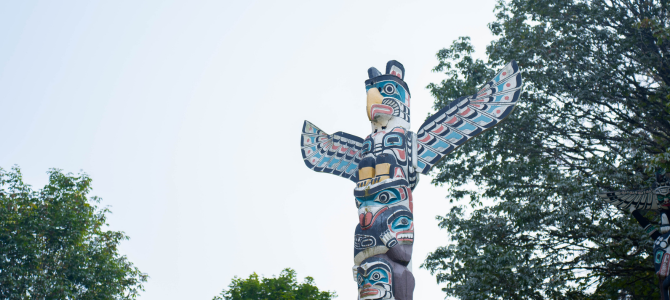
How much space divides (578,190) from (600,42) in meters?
3.28

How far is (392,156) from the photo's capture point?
8266mm

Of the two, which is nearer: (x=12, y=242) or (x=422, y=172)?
(x=422, y=172)

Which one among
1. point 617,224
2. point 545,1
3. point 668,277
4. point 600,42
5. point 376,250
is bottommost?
point 668,277

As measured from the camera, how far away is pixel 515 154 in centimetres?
1223

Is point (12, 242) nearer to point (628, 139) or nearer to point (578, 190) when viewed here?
point (578, 190)

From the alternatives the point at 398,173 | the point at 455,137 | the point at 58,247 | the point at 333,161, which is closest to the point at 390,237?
the point at 398,173

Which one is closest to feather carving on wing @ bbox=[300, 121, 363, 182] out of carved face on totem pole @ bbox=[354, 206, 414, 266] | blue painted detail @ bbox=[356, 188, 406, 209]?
blue painted detail @ bbox=[356, 188, 406, 209]

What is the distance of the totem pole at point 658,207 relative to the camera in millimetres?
7328

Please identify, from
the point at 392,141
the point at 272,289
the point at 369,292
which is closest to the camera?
the point at 369,292

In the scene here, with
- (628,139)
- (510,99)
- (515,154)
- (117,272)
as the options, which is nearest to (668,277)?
(510,99)

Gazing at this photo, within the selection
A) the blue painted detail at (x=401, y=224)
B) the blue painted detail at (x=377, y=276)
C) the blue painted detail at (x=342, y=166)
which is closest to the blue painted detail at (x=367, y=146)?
the blue painted detail at (x=342, y=166)

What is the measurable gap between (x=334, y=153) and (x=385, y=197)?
6.94 ft

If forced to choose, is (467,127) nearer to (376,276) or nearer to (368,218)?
(368,218)

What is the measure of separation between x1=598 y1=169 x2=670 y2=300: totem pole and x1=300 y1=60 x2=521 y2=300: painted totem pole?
2.05 metres
